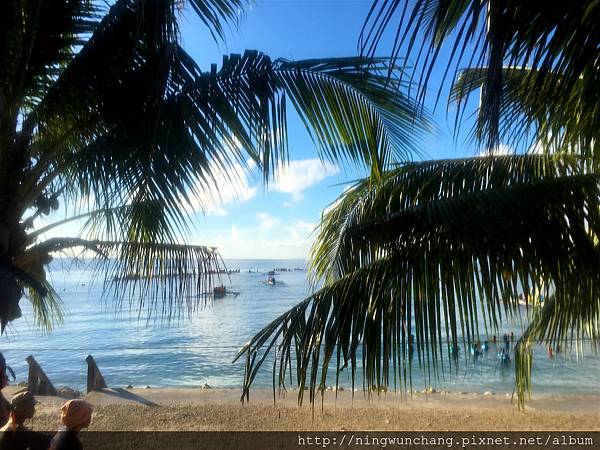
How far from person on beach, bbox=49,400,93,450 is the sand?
15.6 feet

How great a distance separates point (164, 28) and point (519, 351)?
12.8 feet

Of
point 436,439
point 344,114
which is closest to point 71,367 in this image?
point 436,439

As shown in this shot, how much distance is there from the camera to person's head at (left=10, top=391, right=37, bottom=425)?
122 inches

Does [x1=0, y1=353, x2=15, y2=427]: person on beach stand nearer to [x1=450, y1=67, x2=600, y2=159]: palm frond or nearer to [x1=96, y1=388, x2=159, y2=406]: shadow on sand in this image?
[x1=450, y1=67, x2=600, y2=159]: palm frond

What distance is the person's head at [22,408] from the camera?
3105 millimetres

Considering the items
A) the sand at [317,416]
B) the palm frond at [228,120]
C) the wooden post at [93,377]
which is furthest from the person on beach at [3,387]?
the wooden post at [93,377]

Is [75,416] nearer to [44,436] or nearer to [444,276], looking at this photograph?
[44,436]

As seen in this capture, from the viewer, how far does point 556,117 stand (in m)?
2.47

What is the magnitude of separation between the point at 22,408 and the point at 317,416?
7.42 m

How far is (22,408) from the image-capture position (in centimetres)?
313

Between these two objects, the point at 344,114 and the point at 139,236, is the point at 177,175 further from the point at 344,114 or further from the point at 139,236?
the point at 344,114

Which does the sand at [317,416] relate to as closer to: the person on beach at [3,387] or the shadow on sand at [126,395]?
the shadow on sand at [126,395]

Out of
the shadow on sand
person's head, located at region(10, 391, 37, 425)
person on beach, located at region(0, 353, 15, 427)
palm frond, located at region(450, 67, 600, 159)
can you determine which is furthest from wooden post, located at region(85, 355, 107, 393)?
palm frond, located at region(450, 67, 600, 159)

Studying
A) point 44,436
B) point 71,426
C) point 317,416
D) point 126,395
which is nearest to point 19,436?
point 44,436
